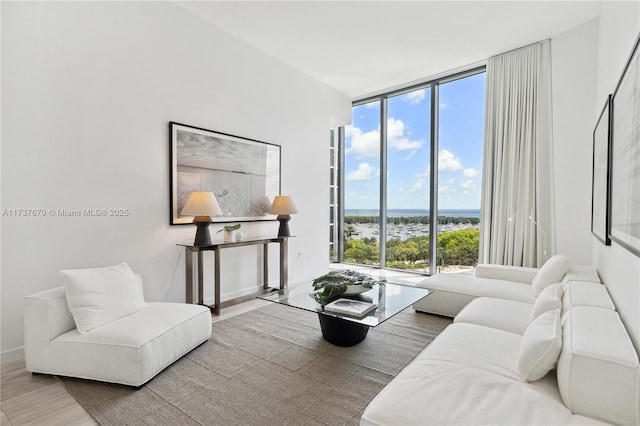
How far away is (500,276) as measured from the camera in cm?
339

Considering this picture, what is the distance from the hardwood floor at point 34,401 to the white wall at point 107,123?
1.12 ft

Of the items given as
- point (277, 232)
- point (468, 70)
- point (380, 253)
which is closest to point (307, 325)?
point (277, 232)

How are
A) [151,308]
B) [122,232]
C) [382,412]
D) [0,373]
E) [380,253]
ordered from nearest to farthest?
[382,412] < [0,373] < [151,308] < [122,232] < [380,253]

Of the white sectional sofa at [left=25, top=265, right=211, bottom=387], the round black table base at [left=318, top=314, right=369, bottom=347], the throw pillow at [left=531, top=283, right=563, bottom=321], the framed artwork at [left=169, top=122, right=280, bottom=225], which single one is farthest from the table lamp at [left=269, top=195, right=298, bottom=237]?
the throw pillow at [left=531, top=283, right=563, bottom=321]

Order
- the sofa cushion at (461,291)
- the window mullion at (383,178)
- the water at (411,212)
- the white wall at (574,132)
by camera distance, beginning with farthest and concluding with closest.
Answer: the window mullion at (383,178) → the water at (411,212) → the white wall at (574,132) → the sofa cushion at (461,291)

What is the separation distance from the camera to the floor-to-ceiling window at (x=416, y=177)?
15.2ft

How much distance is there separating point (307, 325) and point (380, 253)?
2.91m

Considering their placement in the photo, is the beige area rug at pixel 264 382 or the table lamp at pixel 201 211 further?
the table lamp at pixel 201 211

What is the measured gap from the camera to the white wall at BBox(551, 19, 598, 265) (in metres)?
3.48

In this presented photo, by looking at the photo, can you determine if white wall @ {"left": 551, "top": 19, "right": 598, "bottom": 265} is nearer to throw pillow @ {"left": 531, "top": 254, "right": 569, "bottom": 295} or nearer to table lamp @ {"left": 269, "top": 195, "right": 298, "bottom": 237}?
throw pillow @ {"left": 531, "top": 254, "right": 569, "bottom": 295}

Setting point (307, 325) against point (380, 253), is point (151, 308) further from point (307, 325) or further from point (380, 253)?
point (380, 253)

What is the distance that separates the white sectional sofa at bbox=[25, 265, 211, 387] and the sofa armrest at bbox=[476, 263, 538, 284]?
3066 mm

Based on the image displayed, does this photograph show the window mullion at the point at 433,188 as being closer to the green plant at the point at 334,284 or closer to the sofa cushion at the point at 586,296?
the green plant at the point at 334,284

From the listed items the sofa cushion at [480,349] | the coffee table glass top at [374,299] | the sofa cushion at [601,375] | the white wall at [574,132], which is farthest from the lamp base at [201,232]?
the white wall at [574,132]
